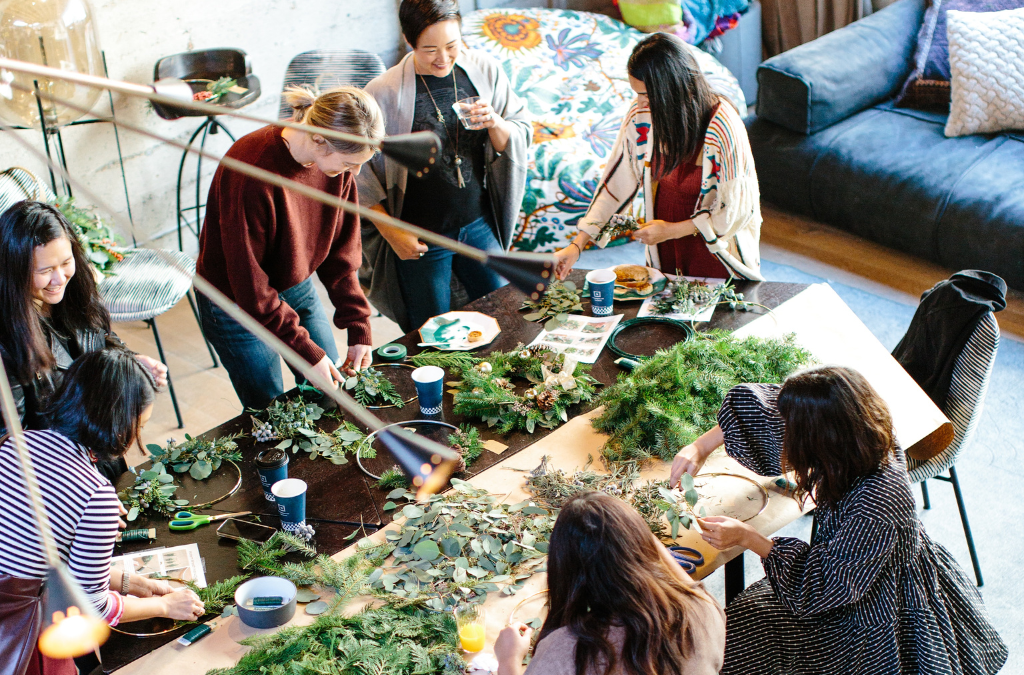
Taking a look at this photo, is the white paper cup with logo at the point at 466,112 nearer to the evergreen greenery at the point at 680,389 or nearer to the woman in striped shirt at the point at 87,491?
the evergreen greenery at the point at 680,389

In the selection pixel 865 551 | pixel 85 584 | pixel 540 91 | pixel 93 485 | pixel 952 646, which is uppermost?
pixel 540 91

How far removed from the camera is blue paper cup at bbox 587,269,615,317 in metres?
2.62

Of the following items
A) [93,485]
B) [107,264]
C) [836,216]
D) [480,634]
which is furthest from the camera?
[836,216]

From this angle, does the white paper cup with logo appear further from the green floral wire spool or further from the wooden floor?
the wooden floor

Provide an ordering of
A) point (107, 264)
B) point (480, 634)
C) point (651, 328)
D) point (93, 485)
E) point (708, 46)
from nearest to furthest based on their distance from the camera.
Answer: point (480, 634) < point (93, 485) < point (651, 328) < point (107, 264) < point (708, 46)

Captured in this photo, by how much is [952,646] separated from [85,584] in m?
1.75

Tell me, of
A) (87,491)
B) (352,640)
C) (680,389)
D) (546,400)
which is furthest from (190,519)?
(680,389)

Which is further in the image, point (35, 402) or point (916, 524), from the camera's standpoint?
point (35, 402)

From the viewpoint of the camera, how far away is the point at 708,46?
17.7 feet

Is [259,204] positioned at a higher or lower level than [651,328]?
higher

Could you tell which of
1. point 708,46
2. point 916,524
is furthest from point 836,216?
point 916,524

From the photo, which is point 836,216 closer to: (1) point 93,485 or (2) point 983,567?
(2) point 983,567

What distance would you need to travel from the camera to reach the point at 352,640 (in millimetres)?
1605

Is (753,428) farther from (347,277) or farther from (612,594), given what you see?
(347,277)
